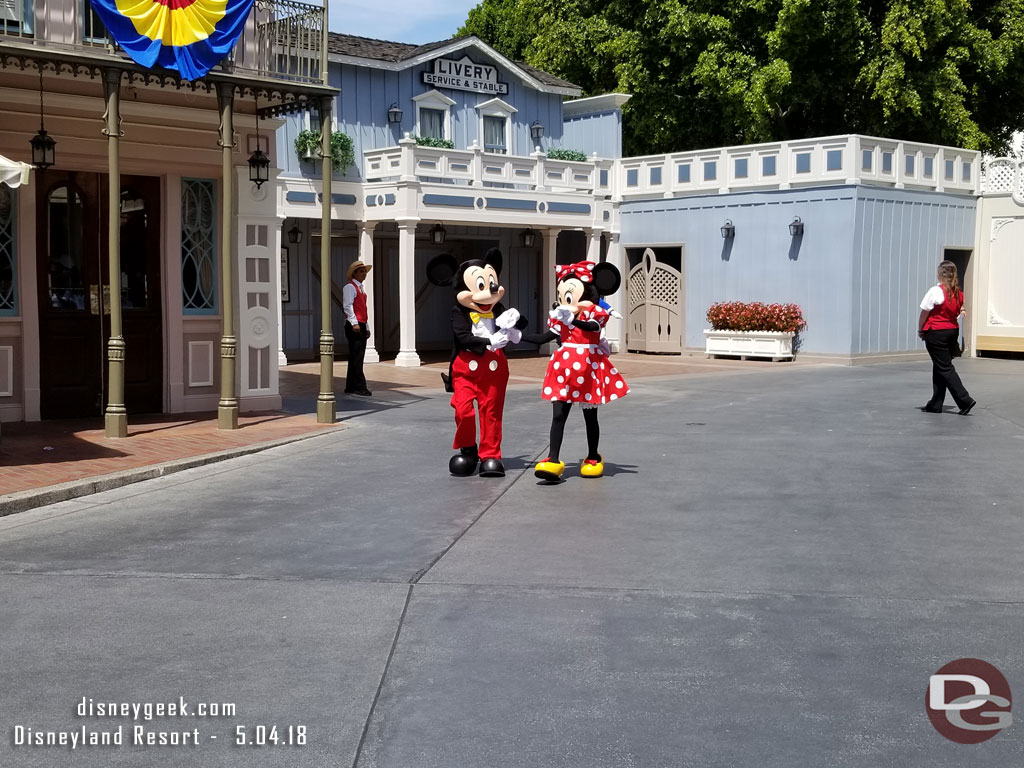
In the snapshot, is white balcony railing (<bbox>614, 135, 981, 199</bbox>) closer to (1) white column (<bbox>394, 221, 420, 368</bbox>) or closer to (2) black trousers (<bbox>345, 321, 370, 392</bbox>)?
(1) white column (<bbox>394, 221, 420, 368</bbox>)

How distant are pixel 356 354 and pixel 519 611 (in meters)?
11.1

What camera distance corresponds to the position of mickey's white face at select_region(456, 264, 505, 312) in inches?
392

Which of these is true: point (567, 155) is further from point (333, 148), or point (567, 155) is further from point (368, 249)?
point (368, 249)

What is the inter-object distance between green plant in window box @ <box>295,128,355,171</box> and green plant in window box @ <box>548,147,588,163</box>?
200 inches

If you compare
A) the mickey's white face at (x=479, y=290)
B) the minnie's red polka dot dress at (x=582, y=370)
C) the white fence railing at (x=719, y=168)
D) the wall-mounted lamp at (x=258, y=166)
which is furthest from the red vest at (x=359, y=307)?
the minnie's red polka dot dress at (x=582, y=370)

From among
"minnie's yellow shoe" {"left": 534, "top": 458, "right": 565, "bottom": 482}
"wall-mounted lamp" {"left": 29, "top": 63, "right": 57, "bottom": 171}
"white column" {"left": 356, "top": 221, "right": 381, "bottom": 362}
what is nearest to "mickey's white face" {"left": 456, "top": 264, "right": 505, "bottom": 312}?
"minnie's yellow shoe" {"left": 534, "top": 458, "right": 565, "bottom": 482}

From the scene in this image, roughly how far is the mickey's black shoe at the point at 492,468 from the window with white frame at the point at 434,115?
53.6ft

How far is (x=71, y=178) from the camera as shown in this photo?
523 inches

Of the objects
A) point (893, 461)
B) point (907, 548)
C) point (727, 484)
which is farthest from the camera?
point (893, 461)

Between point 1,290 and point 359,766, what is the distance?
10.2m

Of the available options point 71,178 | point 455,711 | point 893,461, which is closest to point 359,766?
point 455,711

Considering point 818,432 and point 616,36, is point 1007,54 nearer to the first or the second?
point 616,36

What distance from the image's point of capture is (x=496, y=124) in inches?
1065

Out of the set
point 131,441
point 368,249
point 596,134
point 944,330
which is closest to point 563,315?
point 131,441
